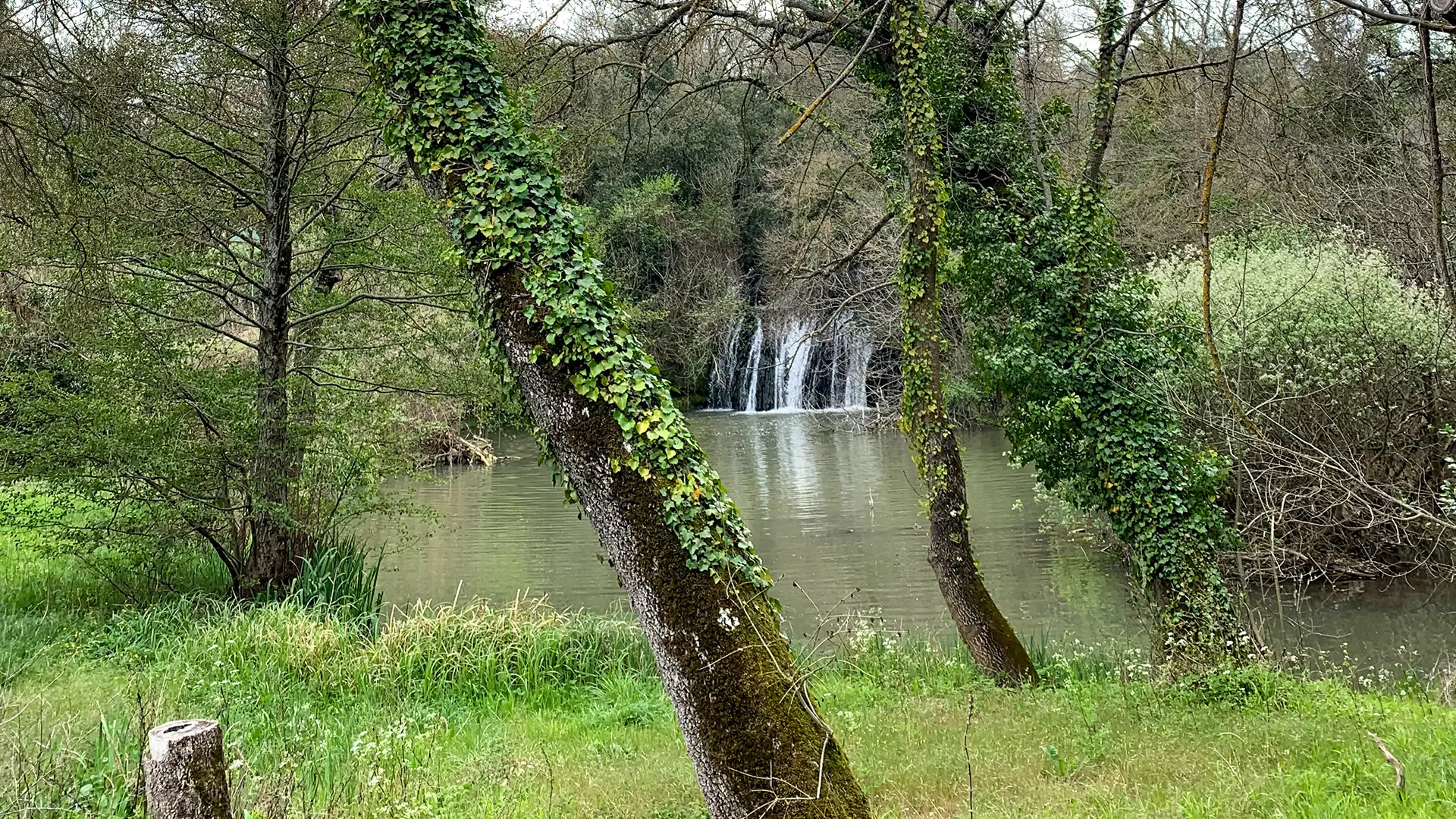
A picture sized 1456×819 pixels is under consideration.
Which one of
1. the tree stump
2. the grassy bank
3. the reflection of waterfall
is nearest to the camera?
the tree stump

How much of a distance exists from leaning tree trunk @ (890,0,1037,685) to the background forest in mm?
31

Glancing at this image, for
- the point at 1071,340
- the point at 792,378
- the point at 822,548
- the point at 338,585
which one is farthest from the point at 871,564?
the point at 792,378

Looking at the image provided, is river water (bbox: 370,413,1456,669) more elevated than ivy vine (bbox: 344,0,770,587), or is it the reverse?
Result: ivy vine (bbox: 344,0,770,587)

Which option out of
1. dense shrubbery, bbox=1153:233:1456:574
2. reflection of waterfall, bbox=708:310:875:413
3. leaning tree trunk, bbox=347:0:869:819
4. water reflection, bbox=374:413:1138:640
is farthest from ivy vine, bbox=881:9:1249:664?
reflection of waterfall, bbox=708:310:875:413

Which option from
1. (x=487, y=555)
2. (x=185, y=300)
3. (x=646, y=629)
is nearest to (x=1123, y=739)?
(x=646, y=629)

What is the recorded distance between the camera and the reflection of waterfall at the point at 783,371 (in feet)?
96.9

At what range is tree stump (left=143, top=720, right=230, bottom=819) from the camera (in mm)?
2416

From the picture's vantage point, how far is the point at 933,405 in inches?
267

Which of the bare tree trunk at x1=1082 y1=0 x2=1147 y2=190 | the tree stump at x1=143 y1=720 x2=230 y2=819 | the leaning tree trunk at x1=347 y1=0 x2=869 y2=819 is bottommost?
the tree stump at x1=143 y1=720 x2=230 y2=819

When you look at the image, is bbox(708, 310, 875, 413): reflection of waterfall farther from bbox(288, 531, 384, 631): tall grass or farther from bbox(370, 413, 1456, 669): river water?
bbox(288, 531, 384, 631): tall grass

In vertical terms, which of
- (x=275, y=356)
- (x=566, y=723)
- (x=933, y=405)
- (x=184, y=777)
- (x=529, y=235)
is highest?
(x=529, y=235)

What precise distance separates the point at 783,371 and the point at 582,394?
83.5ft

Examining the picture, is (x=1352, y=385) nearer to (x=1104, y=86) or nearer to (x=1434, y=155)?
(x=1104, y=86)

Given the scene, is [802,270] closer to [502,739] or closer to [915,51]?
[915,51]
